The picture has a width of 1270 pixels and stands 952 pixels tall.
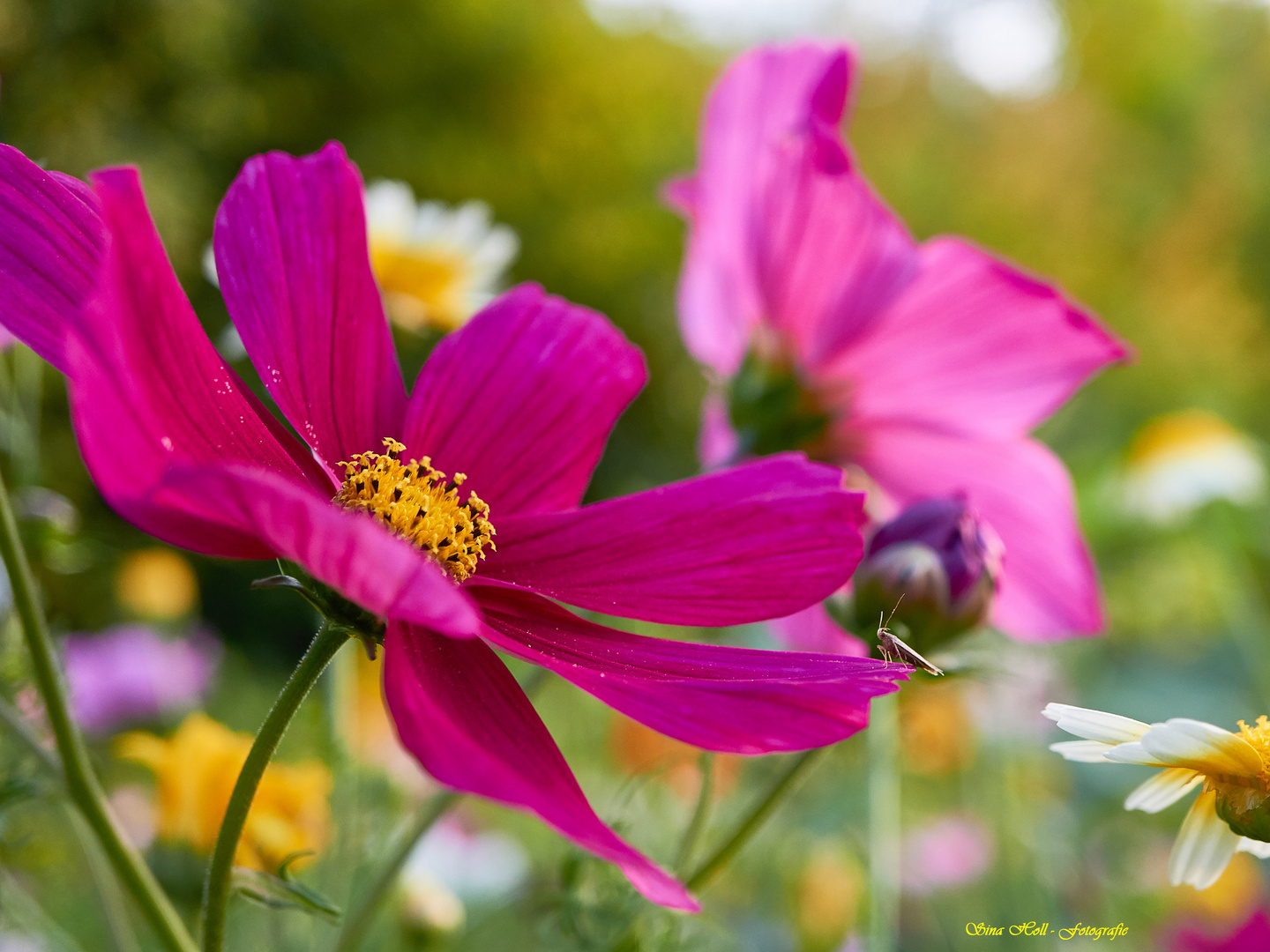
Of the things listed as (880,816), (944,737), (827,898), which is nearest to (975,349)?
(880,816)

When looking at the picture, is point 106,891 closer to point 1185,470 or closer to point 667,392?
point 1185,470

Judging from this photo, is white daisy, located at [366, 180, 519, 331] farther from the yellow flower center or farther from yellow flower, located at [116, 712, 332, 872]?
yellow flower, located at [116, 712, 332, 872]

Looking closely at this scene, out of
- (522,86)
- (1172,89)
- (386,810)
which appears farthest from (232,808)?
(1172,89)

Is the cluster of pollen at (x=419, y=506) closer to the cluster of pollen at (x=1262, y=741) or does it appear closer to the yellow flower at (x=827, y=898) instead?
the cluster of pollen at (x=1262, y=741)

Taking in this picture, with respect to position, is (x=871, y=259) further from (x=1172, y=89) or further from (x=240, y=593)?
(x=1172, y=89)

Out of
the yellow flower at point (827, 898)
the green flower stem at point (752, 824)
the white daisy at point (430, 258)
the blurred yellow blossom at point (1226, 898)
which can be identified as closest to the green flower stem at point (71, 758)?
the green flower stem at point (752, 824)

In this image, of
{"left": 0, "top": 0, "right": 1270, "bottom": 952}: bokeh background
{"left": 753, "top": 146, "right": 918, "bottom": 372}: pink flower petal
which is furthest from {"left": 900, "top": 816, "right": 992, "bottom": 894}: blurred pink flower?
{"left": 753, "top": 146, "right": 918, "bottom": 372}: pink flower petal
